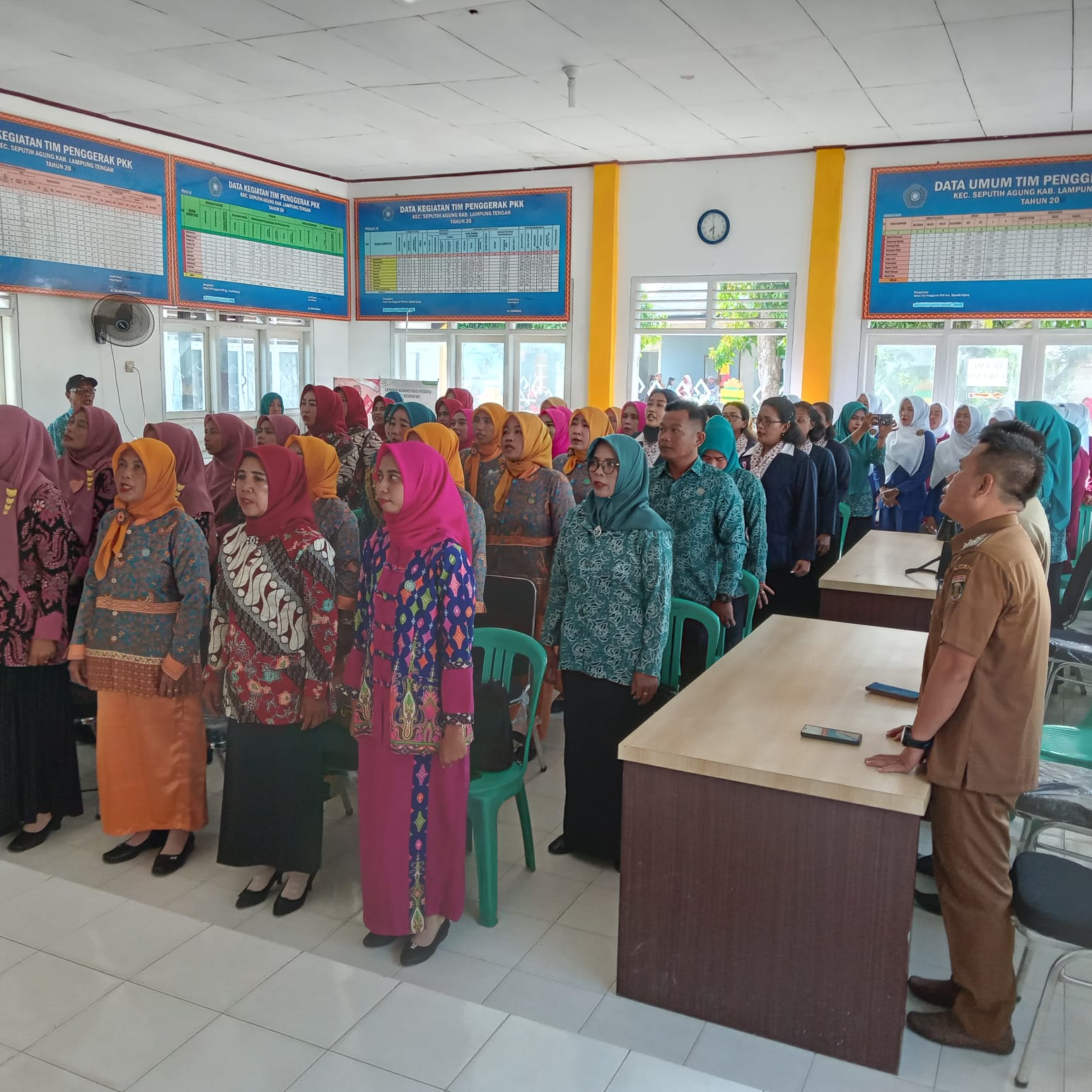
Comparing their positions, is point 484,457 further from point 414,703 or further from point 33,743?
point 414,703

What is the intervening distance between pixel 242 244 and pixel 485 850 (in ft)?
25.4

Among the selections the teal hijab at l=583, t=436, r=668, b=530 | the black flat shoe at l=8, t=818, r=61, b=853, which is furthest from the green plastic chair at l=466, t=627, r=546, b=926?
the black flat shoe at l=8, t=818, r=61, b=853

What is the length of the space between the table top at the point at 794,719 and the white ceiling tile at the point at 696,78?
171 inches

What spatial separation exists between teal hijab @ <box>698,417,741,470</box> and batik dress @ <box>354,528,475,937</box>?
6.94ft

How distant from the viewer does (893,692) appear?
262cm

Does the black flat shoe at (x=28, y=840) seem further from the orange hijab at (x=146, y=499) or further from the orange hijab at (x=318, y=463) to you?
the orange hijab at (x=318, y=463)

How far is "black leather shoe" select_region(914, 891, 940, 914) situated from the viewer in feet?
9.49

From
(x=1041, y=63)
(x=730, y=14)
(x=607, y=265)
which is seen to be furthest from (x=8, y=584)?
(x=607, y=265)

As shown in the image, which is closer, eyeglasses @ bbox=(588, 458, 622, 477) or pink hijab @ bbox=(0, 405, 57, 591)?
eyeglasses @ bbox=(588, 458, 622, 477)

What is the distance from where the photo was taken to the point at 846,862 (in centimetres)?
212

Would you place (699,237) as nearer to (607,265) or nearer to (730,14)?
(607,265)

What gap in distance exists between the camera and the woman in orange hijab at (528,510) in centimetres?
445

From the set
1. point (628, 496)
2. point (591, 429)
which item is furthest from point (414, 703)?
point (591, 429)

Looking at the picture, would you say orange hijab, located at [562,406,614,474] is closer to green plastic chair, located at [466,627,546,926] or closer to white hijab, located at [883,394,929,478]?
white hijab, located at [883,394,929,478]
